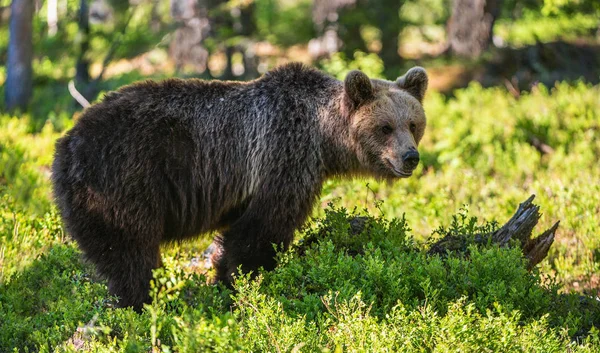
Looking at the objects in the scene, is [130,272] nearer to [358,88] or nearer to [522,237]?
[358,88]

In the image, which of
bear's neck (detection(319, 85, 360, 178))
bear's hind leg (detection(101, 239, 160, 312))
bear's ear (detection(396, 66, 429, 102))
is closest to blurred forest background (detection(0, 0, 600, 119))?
bear's ear (detection(396, 66, 429, 102))

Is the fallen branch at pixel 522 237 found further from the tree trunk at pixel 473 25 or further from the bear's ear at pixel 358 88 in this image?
the tree trunk at pixel 473 25

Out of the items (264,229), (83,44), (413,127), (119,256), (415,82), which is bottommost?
(83,44)

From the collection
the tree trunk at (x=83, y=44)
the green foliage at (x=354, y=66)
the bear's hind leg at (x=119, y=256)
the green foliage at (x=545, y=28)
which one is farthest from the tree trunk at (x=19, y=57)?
the green foliage at (x=545, y=28)

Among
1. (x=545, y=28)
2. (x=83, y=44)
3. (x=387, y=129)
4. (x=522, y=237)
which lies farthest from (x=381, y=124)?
(x=545, y=28)

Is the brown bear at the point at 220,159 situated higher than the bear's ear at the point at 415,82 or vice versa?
the bear's ear at the point at 415,82

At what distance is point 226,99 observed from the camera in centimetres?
605

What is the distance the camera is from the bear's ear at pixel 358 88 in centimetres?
576

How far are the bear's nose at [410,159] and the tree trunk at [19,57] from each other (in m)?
10.5

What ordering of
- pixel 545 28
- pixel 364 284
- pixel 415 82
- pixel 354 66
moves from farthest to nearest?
1. pixel 545 28
2. pixel 354 66
3. pixel 415 82
4. pixel 364 284

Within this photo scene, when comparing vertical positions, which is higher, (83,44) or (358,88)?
(358,88)

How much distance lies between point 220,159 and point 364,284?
165cm

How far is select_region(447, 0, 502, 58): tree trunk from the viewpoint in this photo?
16.3m

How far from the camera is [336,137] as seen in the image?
6.00 meters
